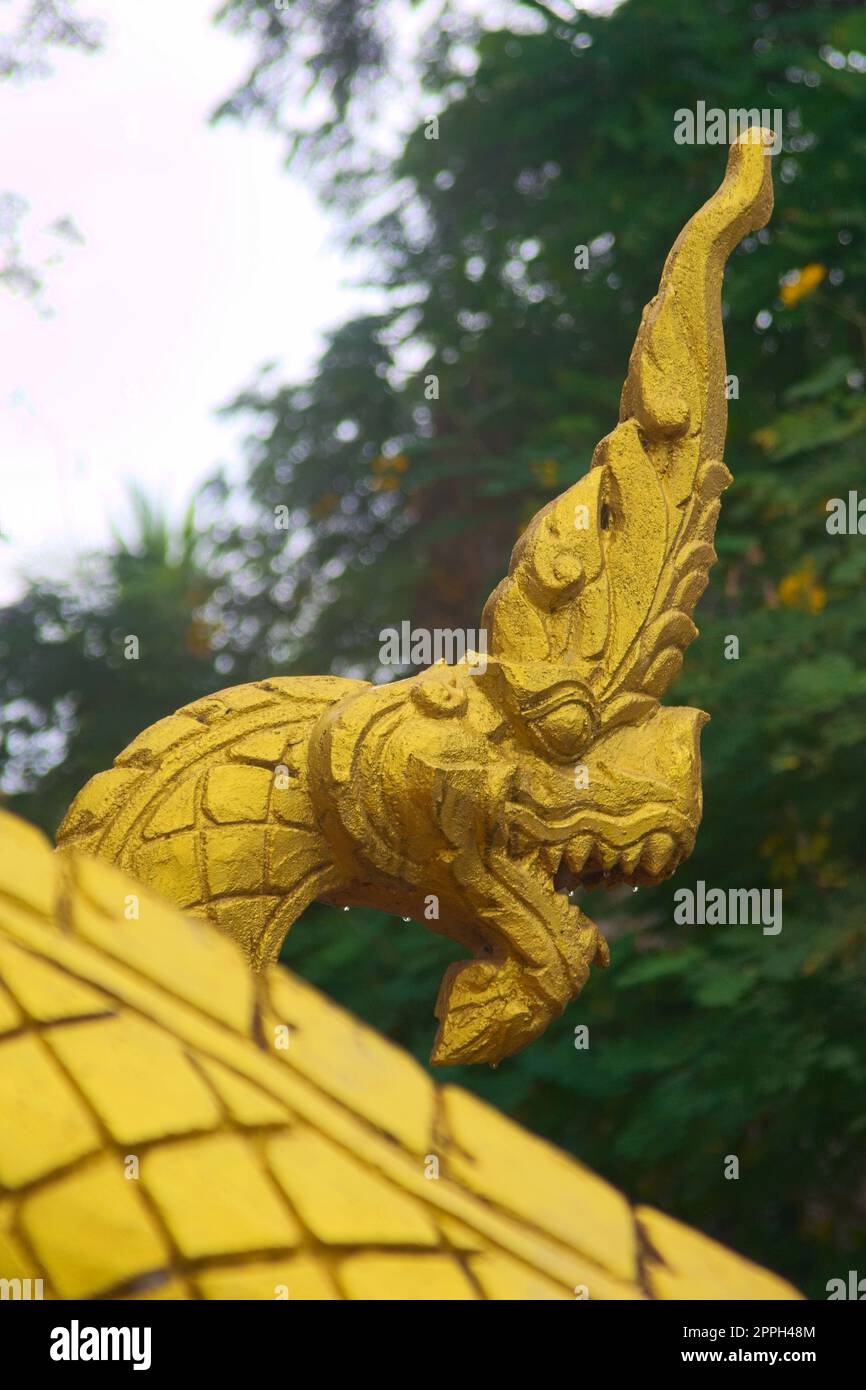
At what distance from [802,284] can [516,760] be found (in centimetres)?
283

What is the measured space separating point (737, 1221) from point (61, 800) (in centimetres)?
239

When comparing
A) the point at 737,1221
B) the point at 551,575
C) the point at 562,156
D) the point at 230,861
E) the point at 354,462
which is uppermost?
the point at 562,156

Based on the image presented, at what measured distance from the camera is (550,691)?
5.34 ft

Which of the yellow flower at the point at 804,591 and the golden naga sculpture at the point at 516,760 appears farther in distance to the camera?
the yellow flower at the point at 804,591

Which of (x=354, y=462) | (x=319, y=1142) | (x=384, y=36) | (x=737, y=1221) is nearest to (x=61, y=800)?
(x=354, y=462)

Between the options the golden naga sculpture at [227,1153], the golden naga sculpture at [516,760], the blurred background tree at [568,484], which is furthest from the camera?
the blurred background tree at [568,484]

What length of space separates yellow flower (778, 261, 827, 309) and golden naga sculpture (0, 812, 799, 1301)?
3432 mm

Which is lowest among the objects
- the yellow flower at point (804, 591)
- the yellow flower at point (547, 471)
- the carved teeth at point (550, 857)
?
the carved teeth at point (550, 857)

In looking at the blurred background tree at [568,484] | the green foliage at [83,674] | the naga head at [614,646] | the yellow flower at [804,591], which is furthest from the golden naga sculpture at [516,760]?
the green foliage at [83,674]

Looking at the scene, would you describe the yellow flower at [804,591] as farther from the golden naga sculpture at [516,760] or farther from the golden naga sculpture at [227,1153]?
the golden naga sculpture at [227,1153]

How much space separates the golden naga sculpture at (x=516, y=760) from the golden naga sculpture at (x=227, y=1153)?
1.77 feet

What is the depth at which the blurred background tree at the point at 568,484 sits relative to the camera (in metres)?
3.73

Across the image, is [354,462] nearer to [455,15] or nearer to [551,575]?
[455,15]

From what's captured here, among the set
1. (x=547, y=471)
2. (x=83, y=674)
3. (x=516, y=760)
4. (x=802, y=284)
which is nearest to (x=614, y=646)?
(x=516, y=760)
